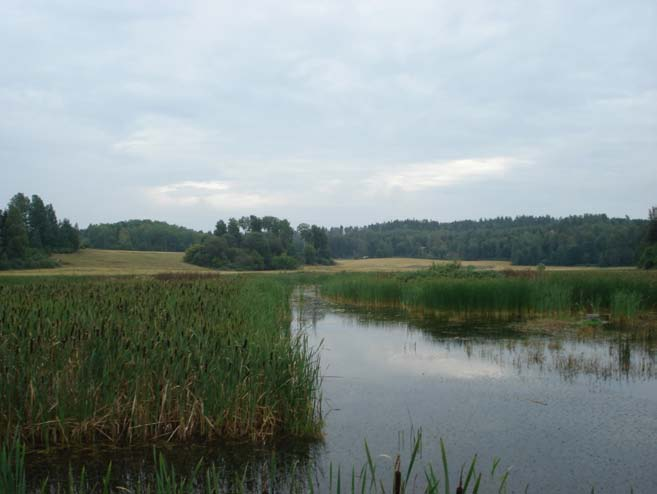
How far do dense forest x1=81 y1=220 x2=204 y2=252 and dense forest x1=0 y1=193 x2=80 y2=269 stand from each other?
2478cm

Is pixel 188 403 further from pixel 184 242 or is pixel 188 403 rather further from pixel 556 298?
pixel 184 242

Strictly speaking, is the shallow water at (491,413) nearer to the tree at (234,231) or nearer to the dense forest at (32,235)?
the dense forest at (32,235)

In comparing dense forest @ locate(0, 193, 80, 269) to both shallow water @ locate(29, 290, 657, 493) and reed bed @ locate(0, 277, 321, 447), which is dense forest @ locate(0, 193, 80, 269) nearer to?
shallow water @ locate(29, 290, 657, 493)

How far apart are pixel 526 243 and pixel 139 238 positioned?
237 feet

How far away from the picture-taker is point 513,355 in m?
11.5

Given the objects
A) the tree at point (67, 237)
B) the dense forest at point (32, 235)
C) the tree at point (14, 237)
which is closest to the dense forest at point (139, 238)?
the dense forest at point (32, 235)

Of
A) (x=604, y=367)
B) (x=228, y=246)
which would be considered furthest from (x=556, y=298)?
(x=228, y=246)

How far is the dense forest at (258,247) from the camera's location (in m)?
69.4

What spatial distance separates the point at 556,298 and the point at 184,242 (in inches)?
3902

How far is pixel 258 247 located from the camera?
7669 cm

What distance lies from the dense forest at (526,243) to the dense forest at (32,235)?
158 ft

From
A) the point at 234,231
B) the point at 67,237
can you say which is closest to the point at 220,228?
the point at 234,231

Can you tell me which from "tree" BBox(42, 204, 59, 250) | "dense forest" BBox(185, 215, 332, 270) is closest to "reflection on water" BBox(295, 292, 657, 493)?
"dense forest" BBox(185, 215, 332, 270)

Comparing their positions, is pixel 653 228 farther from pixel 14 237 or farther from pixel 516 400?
pixel 14 237
